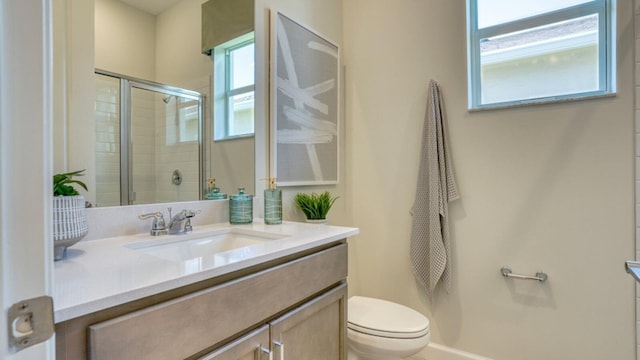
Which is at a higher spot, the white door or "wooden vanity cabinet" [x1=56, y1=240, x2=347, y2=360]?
the white door

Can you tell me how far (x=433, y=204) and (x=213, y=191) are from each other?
1233 mm

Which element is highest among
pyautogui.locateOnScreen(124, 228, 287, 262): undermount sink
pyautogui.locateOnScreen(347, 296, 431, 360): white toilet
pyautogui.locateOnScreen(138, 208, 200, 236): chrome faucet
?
pyautogui.locateOnScreen(138, 208, 200, 236): chrome faucet

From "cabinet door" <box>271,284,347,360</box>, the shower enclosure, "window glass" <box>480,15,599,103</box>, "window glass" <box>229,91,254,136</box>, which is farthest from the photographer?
"window glass" <box>480,15,599,103</box>

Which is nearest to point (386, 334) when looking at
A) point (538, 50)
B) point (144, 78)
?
point (144, 78)

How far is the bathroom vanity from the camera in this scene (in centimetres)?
62

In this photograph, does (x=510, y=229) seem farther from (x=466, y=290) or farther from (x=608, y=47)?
(x=608, y=47)

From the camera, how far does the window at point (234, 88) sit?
4.96 feet

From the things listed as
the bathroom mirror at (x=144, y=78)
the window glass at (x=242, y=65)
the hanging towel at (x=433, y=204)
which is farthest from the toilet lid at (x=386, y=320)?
the window glass at (x=242, y=65)

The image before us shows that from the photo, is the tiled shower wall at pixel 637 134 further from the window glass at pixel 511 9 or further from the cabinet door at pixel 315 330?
the cabinet door at pixel 315 330

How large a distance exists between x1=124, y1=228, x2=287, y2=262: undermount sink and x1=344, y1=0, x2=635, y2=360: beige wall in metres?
1.12

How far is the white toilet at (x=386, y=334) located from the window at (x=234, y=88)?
3.55 ft

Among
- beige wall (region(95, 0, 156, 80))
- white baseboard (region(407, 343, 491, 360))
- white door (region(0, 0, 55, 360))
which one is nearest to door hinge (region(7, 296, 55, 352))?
white door (region(0, 0, 55, 360))

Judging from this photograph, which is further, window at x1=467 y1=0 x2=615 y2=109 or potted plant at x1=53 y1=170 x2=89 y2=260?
window at x1=467 y1=0 x2=615 y2=109

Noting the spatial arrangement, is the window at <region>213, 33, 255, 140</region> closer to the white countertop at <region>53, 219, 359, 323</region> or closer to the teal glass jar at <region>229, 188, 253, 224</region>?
the teal glass jar at <region>229, 188, 253, 224</region>
